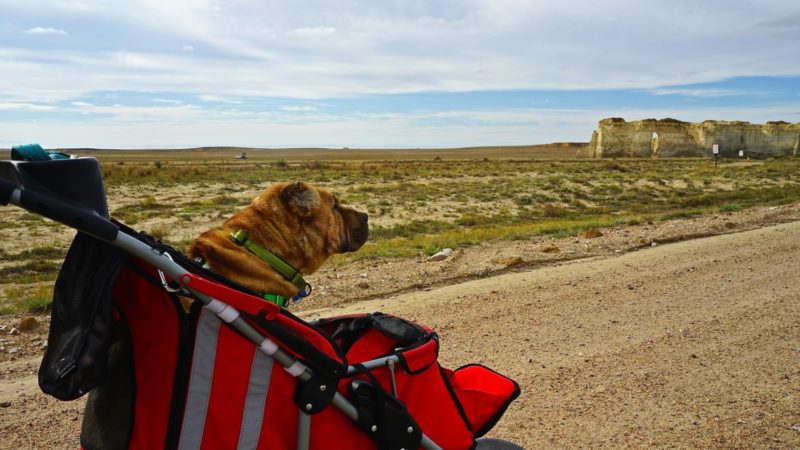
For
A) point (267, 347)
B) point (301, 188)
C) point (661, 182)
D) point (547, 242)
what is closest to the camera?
point (267, 347)

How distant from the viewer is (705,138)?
225 feet

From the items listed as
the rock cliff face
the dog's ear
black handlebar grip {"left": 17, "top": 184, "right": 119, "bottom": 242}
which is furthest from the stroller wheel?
the rock cliff face

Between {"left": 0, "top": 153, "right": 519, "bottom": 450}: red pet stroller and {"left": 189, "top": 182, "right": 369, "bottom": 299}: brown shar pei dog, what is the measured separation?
0.76 meters

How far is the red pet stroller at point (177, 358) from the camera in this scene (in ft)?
6.23

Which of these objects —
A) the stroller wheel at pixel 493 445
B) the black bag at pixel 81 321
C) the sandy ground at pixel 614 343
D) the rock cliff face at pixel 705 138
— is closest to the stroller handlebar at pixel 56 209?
the black bag at pixel 81 321

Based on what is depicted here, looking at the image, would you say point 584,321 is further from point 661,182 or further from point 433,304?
point 661,182

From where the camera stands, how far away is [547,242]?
1085 centimetres

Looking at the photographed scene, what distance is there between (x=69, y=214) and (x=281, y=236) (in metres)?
1.62

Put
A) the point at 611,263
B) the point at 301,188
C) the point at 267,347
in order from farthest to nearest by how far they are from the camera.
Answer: the point at 611,263 < the point at 301,188 < the point at 267,347

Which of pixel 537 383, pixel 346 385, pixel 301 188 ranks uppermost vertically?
pixel 301 188

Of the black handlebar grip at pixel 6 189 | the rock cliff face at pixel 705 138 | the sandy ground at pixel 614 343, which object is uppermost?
the rock cliff face at pixel 705 138

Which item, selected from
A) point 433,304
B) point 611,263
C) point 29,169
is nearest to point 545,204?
point 611,263

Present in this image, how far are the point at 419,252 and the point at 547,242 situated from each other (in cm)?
222

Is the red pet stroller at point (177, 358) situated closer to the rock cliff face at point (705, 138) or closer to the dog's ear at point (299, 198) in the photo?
the dog's ear at point (299, 198)
